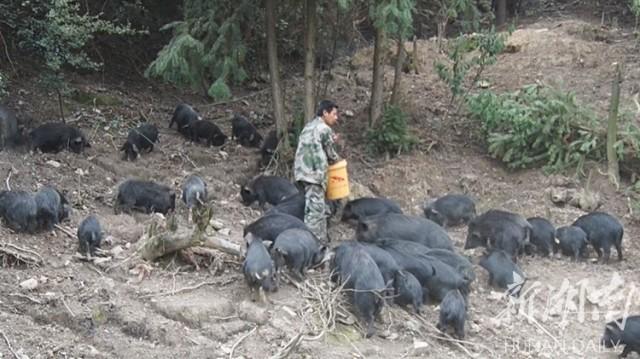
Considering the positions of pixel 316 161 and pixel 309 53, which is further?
pixel 309 53

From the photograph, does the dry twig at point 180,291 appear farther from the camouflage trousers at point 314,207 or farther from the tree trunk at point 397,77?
the tree trunk at point 397,77

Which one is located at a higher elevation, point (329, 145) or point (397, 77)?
point (397, 77)

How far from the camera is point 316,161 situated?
38.6 feet

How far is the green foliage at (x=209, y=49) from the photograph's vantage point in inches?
555

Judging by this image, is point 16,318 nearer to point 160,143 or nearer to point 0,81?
point 0,81

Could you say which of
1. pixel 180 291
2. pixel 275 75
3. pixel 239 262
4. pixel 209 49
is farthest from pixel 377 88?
pixel 180 291

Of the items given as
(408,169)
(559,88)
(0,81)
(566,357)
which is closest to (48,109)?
(0,81)

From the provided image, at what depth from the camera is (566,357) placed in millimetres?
10039

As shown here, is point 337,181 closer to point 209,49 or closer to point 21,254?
point 209,49

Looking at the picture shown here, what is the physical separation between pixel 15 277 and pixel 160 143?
629cm

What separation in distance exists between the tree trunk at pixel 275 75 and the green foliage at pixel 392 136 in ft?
5.42

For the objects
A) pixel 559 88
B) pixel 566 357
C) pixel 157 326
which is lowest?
pixel 566 357

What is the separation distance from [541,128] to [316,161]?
511 centimetres

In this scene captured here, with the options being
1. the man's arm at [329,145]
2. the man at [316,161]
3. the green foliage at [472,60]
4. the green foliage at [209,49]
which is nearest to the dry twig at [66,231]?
the man at [316,161]
